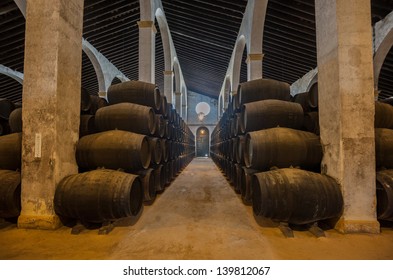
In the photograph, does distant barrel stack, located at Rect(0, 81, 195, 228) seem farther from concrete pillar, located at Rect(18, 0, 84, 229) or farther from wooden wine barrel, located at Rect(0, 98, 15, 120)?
concrete pillar, located at Rect(18, 0, 84, 229)

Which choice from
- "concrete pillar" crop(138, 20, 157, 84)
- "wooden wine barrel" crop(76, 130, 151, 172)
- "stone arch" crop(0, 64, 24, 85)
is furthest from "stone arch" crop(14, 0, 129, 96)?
"wooden wine barrel" crop(76, 130, 151, 172)

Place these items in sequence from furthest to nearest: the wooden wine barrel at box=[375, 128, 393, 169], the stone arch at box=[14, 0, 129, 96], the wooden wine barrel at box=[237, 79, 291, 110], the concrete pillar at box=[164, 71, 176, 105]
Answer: the stone arch at box=[14, 0, 129, 96] < the concrete pillar at box=[164, 71, 176, 105] < the wooden wine barrel at box=[237, 79, 291, 110] < the wooden wine barrel at box=[375, 128, 393, 169]

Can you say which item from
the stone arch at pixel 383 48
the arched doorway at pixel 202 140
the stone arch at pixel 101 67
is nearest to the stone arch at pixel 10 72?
the stone arch at pixel 101 67

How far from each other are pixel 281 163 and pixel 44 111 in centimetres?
348

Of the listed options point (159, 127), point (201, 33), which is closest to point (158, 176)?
point (159, 127)

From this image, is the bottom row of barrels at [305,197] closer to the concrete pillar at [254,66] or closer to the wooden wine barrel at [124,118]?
the wooden wine barrel at [124,118]

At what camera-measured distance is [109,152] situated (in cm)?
341

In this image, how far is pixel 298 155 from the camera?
333 centimetres

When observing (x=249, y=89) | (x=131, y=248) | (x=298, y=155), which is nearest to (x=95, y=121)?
(x=131, y=248)

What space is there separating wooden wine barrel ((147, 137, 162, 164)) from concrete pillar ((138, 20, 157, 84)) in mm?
3218

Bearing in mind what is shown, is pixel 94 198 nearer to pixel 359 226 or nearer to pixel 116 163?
pixel 116 163

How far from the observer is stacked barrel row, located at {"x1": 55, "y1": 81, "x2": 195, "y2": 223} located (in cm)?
281

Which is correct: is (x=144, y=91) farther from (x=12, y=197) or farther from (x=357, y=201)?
(x=357, y=201)

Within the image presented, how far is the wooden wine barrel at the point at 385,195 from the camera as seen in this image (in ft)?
9.12
